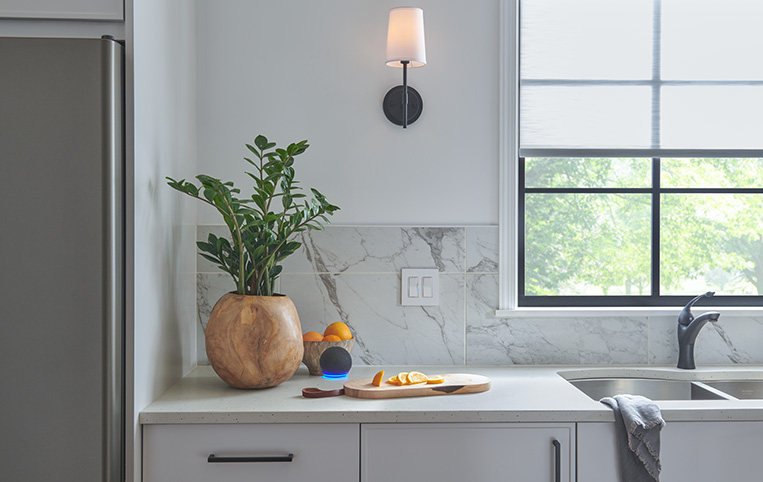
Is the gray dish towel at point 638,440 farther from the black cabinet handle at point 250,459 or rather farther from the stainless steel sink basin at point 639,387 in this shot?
the black cabinet handle at point 250,459

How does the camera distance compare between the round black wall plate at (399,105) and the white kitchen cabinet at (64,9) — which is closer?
the white kitchen cabinet at (64,9)

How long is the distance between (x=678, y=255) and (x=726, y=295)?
0.27 metres

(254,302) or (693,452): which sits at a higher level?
(254,302)

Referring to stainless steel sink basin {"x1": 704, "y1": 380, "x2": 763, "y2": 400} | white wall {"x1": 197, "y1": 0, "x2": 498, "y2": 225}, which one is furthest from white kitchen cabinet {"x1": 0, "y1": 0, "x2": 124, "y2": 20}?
stainless steel sink basin {"x1": 704, "y1": 380, "x2": 763, "y2": 400}

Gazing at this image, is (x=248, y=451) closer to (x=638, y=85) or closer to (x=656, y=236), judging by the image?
(x=656, y=236)

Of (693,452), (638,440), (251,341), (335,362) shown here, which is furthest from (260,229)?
(693,452)

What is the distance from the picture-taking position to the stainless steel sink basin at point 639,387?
2.06 meters

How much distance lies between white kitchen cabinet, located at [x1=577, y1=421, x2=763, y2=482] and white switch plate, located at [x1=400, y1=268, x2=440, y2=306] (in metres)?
Result: 0.71

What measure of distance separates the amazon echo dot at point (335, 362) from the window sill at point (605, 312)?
574 millimetres

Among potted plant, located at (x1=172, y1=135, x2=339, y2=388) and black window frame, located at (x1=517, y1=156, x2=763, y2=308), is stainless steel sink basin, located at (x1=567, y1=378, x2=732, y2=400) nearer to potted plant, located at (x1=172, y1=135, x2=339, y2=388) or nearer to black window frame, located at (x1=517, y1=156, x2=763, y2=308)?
black window frame, located at (x1=517, y1=156, x2=763, y2=308)

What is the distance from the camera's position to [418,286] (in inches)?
84.2

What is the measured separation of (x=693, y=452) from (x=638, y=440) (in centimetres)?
17

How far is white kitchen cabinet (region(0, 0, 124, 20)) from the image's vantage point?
1536mm

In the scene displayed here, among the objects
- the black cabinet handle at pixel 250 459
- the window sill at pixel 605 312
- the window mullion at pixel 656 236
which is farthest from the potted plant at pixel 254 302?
the window mullion at pixel 656 236
